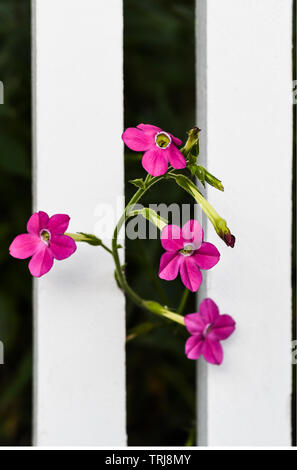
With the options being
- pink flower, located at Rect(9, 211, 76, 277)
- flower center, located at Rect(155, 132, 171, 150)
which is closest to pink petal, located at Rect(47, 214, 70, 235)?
pink flower, located at Rect(9, 211, 76, 277)

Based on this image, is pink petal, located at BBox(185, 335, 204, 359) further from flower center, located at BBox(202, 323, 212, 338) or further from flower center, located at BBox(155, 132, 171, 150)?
flower center, located at BBox(155, 132, 171, 150)

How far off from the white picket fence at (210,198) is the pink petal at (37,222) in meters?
0.07

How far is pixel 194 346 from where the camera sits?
54 centimetres

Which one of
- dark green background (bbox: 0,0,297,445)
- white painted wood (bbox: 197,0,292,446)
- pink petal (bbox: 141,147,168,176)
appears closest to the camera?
pink petal (bbox: 141,147,168,176)

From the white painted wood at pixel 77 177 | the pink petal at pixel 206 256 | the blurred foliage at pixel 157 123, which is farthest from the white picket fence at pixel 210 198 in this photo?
the blurred foliage at pixel 157 123

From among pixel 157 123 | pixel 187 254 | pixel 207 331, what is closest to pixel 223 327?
pixel 207 331

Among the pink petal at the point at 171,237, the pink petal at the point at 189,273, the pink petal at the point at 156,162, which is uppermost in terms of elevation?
the pink petal at the point at 156,162

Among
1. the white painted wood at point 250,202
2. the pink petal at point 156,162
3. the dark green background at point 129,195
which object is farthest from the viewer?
the dark green background at point 129,195

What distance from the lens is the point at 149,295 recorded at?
766 millimetres

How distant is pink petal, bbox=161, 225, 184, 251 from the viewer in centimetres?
45

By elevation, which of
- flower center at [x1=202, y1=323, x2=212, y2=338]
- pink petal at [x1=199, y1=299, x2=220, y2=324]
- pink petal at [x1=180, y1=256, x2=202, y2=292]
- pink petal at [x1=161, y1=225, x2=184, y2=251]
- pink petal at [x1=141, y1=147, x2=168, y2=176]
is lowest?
flower center at [x1=202, y1=323, x2=212, y2=338]

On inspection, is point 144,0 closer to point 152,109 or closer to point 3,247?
point 152,109

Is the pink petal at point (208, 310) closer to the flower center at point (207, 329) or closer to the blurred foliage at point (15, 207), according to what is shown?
the flower center at point (207, 329)

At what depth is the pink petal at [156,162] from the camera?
1.46ft
